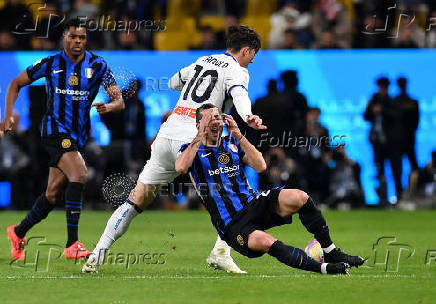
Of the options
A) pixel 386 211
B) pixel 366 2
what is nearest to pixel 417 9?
pixel 366 2

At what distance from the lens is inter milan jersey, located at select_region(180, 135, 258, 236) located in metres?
7.83

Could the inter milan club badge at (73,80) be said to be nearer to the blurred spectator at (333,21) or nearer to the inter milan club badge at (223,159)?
the inter milan club badge at (223,159)

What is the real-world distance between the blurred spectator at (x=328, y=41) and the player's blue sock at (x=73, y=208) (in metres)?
8.99

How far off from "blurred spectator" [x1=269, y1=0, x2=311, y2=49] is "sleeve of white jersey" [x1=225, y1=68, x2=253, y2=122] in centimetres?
958

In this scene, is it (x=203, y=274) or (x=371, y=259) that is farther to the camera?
Result: (x=371, y=259)

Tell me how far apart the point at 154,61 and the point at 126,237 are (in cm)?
605

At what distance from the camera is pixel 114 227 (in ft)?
27.6

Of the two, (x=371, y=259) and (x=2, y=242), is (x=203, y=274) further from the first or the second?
(x=2, y=242)

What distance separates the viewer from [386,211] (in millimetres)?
16641

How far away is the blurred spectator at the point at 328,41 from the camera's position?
17438 millimetres

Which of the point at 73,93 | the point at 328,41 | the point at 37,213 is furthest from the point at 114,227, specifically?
the point at 328,41

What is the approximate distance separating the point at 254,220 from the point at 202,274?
83 centimetres

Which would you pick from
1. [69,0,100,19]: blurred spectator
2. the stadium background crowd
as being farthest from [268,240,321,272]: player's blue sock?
→ [69,0,100,19]: blurred spectator

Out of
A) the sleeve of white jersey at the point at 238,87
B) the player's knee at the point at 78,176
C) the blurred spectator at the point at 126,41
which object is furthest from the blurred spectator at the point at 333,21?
the sleeve of white jersey at the point at 238,87
